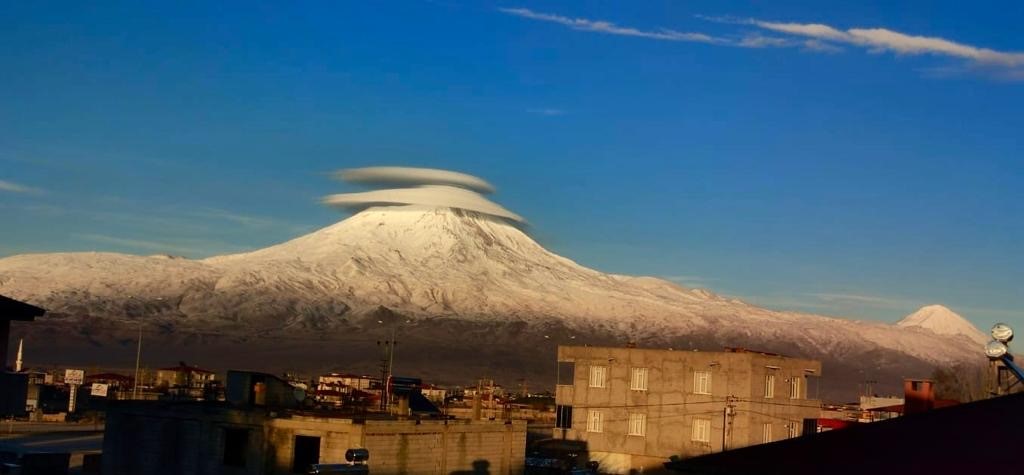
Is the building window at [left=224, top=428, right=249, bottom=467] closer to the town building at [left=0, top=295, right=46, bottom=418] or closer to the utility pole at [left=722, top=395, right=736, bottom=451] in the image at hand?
the town building at [left=0, top=295, right=46, bottom=418]

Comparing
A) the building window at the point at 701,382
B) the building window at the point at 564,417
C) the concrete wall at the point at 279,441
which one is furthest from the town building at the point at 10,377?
the building window at the point at 564,417

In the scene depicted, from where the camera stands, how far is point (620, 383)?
7769 centimetres

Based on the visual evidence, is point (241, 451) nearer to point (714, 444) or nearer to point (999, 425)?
point (999, 425)

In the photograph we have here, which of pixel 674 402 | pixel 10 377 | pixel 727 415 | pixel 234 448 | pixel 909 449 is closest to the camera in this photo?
pixel 909 449

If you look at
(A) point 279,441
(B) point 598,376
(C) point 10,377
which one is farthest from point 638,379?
(C) point 10,377

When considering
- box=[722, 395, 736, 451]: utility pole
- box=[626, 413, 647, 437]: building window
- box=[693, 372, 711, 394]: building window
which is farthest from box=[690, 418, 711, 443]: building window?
box=[626, 413, 647, 437]: building window

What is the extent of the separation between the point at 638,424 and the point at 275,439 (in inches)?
1427

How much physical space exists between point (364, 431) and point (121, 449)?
1225 cm

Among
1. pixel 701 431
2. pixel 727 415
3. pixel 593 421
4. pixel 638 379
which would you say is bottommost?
pixel 701 431

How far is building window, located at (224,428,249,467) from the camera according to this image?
150ft

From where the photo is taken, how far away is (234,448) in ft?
151

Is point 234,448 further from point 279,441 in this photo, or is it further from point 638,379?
point 638,379

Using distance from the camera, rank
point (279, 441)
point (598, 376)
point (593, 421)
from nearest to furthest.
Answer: point (279, 441) → point (593, 421) → point (598, 376)

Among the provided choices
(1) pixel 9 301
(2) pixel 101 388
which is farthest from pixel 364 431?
(2) pixel 101 388
